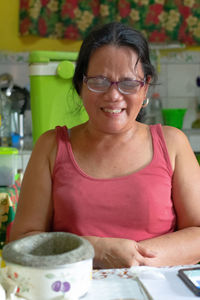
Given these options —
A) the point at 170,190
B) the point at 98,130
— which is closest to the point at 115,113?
the point at 98,130

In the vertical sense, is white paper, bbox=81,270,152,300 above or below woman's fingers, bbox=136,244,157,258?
above

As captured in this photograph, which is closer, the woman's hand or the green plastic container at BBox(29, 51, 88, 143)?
the woman's hand

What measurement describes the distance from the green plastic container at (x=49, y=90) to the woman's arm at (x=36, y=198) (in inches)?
32.9

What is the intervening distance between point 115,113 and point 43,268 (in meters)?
0.54

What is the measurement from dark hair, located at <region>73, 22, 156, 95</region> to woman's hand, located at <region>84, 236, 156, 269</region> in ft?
1.45

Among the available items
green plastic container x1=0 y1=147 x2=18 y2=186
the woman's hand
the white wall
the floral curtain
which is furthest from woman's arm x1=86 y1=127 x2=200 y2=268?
the white wall

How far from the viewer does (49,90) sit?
6.57ft

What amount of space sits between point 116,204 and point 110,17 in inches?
90.6

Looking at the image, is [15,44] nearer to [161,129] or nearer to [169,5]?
[169,5]

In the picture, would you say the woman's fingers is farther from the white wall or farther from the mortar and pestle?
the white wall

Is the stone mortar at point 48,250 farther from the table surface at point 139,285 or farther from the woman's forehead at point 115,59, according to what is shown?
the woman's forehead at point 115,59

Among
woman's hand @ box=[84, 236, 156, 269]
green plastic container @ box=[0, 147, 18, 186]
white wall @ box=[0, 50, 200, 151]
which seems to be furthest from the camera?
white wall @ box=[0, 50, 200, 151]

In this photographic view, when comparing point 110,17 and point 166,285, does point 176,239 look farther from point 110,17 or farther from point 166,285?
point 110,17

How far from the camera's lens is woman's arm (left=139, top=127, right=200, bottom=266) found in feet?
3.28
